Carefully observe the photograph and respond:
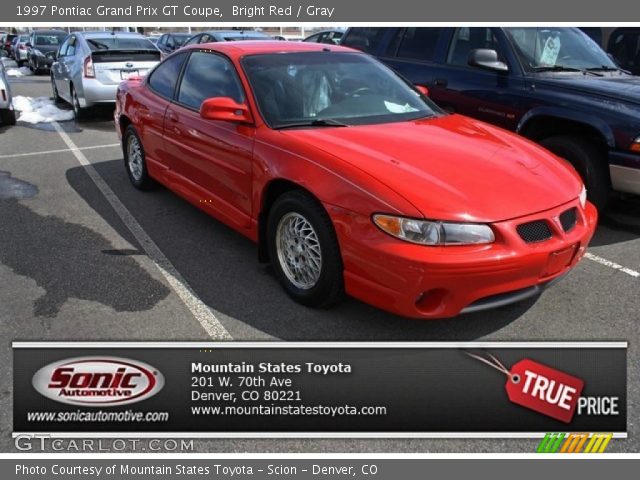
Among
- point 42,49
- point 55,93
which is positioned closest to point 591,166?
point 55,93

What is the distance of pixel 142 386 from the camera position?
9.40 feet

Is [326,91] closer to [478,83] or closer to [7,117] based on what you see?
[478,83]

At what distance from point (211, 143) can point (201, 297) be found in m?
1.15

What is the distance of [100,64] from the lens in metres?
10.2

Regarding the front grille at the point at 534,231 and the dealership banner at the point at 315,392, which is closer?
the dealership banner at the point at 315,392

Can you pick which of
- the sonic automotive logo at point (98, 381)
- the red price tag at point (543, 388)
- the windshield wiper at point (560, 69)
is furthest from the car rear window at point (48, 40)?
the red price tag at point (543, 388)

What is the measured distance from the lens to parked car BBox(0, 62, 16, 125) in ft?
31.6

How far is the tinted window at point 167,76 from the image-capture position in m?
5.27

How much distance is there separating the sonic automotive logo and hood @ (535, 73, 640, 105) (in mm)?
4204

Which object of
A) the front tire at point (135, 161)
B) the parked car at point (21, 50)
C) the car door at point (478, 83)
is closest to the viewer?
the car door at point (478, 83)

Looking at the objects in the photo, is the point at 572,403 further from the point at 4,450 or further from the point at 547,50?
the point at 547,50

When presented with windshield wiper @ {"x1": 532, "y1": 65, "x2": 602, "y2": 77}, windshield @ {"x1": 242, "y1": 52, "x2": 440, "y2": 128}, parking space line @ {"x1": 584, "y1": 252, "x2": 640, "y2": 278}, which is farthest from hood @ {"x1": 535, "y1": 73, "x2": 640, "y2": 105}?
windshield @ {"x1": 242, "y1": 52, "x2": 440, "y2": 128}

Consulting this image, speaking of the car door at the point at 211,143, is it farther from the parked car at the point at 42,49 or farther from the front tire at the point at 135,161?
the parked car at the point at 42,49

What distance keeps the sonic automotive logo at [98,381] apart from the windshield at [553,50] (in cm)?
449
